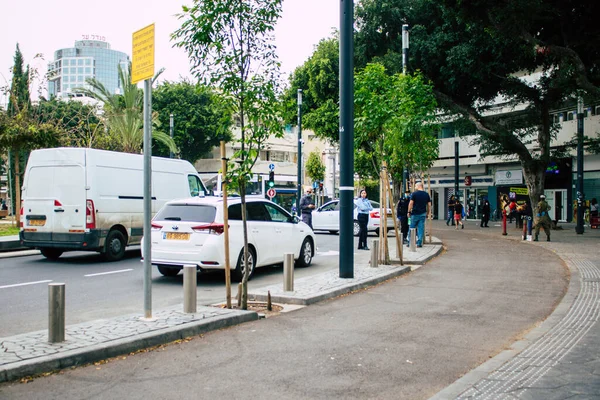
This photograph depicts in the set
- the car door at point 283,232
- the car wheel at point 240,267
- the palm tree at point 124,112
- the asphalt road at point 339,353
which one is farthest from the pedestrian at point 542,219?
the palm tree at point 124,112

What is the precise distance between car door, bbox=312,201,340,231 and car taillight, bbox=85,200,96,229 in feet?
41.7

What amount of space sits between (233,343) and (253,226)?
5153 millimetres

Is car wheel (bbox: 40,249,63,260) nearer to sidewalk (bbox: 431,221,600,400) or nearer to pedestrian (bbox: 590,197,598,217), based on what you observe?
sidewalk (bbox: 431,221,600,400)

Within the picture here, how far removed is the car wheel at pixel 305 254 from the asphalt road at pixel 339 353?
3.57 m

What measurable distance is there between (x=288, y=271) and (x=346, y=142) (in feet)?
9.82

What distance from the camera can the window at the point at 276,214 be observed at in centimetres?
1212

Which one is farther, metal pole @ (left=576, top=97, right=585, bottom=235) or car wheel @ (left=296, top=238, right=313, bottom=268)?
metal pole @ (left=576, top=97, right=585, bottom=235)

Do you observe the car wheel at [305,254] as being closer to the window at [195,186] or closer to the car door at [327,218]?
the window at [195,186]

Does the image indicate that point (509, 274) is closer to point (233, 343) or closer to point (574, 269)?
point (574, 269)

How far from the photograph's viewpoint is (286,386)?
473 centimetres

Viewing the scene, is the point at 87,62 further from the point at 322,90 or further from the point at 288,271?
the point at 288,271

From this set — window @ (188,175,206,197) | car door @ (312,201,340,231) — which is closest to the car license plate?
window @ (188,175,206,197)

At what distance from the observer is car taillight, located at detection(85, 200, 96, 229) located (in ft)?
43.2

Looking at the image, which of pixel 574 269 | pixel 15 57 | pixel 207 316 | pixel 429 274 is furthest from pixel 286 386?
pixel 15 57
